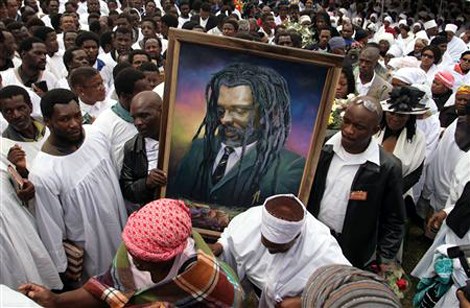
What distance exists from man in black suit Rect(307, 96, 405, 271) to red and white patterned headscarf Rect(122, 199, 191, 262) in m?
1.56

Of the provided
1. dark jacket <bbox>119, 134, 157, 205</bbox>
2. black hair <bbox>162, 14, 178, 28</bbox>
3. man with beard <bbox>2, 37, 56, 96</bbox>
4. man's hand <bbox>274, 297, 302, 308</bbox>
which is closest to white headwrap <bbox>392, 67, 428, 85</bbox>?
dark jacket <bbox>119, 134, 157, 205</bbox>

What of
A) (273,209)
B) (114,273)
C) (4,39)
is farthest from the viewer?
(4,39)

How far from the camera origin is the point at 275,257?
2.58m

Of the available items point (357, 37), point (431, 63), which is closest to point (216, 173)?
point (431, 63)

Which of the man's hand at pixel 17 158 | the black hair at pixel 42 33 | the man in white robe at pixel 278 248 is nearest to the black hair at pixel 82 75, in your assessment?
the man's hand at pixel 17 158

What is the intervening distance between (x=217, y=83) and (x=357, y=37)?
26.2 ft

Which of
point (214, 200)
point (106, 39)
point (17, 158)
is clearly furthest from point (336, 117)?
point (106, 39)

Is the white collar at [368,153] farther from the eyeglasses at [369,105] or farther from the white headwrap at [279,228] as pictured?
the white headwrap at [279,228]

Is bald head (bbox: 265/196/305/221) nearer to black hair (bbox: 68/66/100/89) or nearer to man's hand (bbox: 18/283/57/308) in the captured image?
man's hand (bbox: 18/283/57/308)

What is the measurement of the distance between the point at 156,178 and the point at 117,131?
73 cm

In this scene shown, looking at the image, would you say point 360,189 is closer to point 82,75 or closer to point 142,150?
point 142,150

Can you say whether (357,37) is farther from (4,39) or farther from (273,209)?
(273,209)

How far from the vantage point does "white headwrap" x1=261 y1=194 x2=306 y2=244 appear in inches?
91.2

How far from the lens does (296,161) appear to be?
3098 millimetres
